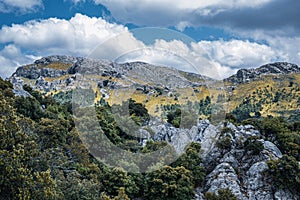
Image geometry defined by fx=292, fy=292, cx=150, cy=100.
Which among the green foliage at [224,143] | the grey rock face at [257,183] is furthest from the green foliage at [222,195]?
the green foliage at [224,143]

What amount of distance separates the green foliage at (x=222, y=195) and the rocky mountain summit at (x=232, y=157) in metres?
1.88

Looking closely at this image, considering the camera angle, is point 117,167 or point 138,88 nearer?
point 117,167

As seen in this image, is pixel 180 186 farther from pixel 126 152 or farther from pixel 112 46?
pixel 112 46

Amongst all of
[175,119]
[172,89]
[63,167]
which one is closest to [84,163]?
[63,167]

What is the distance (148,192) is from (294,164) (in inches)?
688

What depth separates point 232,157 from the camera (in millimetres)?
40844

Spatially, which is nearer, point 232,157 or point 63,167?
point 63,167

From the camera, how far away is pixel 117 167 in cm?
3256

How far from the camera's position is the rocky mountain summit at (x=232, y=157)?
115 ft

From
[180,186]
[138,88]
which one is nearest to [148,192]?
[180,186]

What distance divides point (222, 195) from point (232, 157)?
9849 mm

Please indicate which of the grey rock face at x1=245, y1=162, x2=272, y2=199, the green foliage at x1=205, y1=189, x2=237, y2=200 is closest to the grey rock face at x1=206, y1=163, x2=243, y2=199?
the grey rock face at x1=245, y1=162, x2=272, y2=199

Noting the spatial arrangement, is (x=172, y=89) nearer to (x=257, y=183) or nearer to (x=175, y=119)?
(x=175, y=119)

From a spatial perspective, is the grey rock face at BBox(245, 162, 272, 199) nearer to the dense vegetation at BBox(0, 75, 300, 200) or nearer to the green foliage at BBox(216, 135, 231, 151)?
the dense vegetation at BBox(0, 75, 300, 200)
